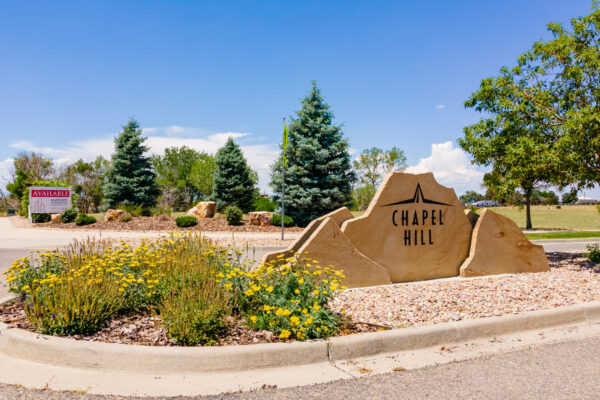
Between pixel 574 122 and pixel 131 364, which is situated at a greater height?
pixel 574 122

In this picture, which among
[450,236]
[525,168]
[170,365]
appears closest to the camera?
[170,365]

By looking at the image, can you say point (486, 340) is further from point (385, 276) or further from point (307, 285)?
point (385, 276)

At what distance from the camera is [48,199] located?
26547 millimetres

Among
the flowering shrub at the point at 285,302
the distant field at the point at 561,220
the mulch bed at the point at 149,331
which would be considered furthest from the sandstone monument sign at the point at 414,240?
the distant field at the point at 561,220

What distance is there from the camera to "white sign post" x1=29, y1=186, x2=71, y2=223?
2612cm

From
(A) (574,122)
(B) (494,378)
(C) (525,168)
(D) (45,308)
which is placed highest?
(A) (574,122)

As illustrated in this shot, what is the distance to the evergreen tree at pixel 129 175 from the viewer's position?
103 ft

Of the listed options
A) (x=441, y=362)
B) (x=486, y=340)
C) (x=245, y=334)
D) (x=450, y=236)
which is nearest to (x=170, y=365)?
(x=245, y=334)

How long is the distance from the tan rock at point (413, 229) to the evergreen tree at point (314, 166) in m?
14.7

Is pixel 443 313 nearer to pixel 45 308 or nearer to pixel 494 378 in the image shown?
pixel 494 378

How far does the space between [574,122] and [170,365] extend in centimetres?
955

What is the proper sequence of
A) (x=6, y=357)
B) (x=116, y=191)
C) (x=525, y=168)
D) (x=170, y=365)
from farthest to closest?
1. (x=116, y=191)
2. (x=525, y=168)
3. (x=6, y=357)
4. (x=170, y=365)

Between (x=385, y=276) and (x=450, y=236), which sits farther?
(x=450, y=236)

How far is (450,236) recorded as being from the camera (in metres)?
8.79
